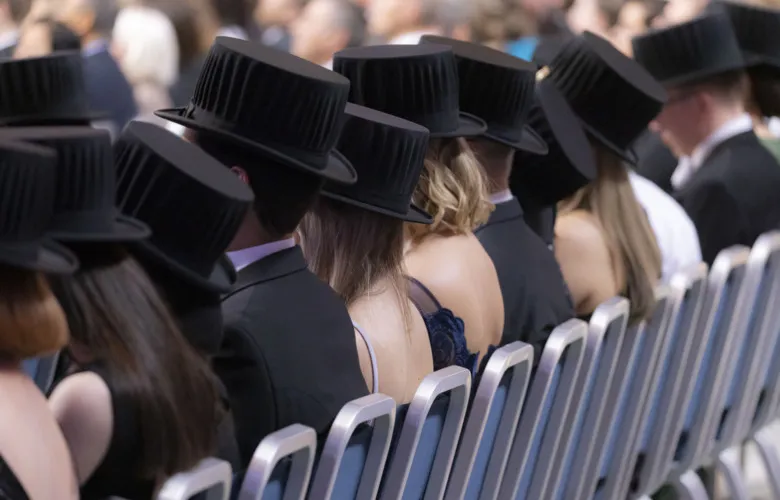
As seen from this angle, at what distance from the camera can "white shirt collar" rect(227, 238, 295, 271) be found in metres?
1.85

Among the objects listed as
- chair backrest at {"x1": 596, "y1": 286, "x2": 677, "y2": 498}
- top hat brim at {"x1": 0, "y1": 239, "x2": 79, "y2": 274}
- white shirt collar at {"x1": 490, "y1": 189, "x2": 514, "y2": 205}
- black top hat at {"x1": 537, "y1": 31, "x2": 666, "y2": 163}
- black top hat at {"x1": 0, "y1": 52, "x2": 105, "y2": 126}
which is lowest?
chair backrest at {"x1": 596, "y1": 286, "x2": 677, "y2": 498}

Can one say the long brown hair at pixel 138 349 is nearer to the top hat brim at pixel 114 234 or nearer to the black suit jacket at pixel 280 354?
the top hat brim at pixel 114 234

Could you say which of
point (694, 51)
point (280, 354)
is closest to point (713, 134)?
point (694, 51)

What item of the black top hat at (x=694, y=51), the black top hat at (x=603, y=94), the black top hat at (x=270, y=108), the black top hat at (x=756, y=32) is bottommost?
the black top hat at (x=270, y=108)

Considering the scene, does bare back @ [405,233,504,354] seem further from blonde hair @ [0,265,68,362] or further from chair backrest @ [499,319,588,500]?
blonde hair @ [0,265,68,362]

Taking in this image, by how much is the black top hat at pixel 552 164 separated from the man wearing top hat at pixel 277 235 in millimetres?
1001

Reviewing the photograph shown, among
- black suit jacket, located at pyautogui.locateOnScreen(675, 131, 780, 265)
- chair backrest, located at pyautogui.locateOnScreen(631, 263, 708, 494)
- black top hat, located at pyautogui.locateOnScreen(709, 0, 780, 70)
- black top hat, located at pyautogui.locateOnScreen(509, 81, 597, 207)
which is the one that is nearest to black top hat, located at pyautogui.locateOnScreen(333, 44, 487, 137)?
black top hat, located at pyautogui.locateOnScreen(509, 81, 597, 207)

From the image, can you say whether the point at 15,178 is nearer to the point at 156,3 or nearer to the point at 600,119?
the point at 600,119

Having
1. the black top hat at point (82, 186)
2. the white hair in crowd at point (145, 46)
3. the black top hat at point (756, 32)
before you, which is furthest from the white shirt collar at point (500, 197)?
the white hair in crowd at point (145, 46)

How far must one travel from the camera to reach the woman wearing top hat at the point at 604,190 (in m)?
2.89

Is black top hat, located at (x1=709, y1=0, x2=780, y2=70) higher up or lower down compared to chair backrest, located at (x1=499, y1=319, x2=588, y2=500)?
higher up

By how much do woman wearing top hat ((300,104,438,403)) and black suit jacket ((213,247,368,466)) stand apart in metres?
0.20

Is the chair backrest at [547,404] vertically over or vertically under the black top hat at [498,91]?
under

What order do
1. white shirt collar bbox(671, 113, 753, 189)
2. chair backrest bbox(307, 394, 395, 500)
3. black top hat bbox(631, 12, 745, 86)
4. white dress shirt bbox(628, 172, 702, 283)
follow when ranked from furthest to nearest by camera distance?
black top hat bbox(631, 12, 745, 86) < white shirt collar bbox(671, 113, 753, 189) < white dress shirt bbox(628, 172, 702, 283) < chair backrest bbox(307, 394, 395, 500)
